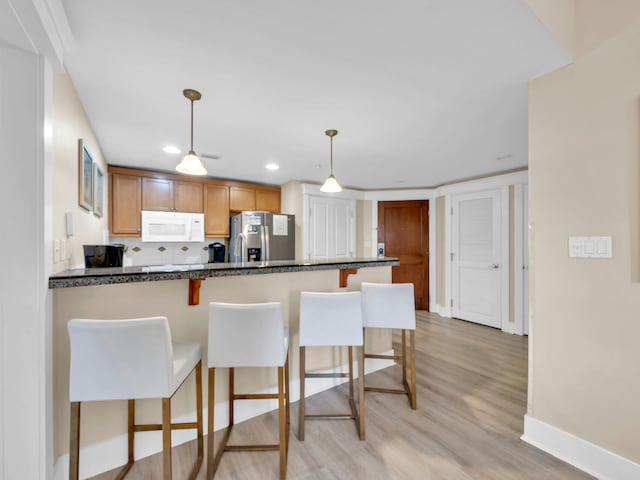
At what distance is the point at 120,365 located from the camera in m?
1.11

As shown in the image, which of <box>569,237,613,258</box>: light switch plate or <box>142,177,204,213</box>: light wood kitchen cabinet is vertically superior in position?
<box>142,177,204,213</box>: light wood kitchen cabinet

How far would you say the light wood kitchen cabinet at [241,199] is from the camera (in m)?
4.23

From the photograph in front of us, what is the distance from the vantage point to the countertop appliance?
1647 mm

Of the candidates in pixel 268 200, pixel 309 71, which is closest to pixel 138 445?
pixel 309 71

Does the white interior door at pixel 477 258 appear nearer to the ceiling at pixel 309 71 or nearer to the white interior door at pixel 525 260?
the white interior door at pixel 525 260

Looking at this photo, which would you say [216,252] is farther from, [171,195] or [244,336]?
[244,336]

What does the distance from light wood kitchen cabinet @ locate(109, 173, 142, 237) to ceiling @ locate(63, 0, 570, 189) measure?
2.67ft

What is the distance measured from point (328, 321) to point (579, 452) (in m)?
1.49

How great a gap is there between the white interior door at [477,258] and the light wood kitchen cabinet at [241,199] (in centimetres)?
327

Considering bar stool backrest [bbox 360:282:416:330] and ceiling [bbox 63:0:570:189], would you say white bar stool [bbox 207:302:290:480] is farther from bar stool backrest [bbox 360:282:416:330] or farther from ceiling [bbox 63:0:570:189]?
ceiling [bbox 63:0:570:189]

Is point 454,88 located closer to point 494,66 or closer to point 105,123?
point 494,66

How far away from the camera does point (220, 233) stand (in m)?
4.16

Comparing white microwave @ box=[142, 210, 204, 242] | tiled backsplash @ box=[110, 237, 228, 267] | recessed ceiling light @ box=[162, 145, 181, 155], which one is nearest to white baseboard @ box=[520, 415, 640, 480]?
recessed ceiling light @ box=[162, 145, 181, 155]

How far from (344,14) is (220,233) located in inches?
139
